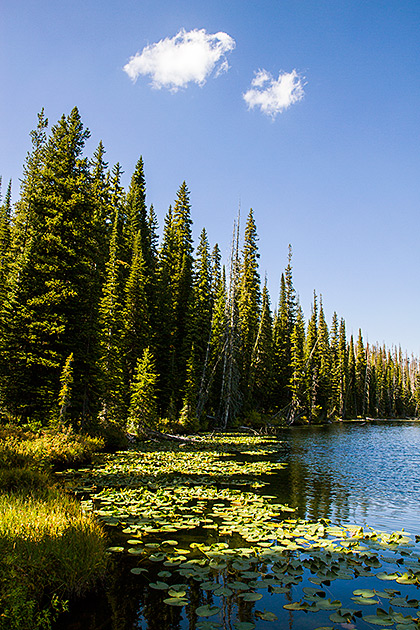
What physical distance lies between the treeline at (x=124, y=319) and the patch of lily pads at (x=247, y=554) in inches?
336

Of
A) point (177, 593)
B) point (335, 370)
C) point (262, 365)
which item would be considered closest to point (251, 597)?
point (177, 593)

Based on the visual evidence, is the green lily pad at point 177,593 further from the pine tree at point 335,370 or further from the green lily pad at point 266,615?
the pine tree at point 335,370

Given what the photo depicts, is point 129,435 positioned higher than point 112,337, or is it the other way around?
point 112,337

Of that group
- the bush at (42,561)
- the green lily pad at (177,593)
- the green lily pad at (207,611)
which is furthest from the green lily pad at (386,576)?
the bush at (42,561)

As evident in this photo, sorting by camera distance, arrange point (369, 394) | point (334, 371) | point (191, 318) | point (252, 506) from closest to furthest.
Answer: point (252, 506), point (191, 318), point (334, 371), point (369, 394)

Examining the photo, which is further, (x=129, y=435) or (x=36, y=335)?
(x=129, y=435)

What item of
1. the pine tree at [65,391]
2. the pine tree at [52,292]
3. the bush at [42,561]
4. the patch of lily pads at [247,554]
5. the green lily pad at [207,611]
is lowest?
the patch of lily pads at [247,554]

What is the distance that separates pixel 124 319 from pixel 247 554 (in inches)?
972

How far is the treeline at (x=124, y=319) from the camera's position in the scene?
1861cm

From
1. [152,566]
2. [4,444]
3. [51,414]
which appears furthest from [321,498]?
[51,414]

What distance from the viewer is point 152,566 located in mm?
6070

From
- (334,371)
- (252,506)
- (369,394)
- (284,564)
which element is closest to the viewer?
(284,564)

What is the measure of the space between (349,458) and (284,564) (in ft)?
56.2

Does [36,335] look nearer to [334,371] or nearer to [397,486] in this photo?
[397,486]
